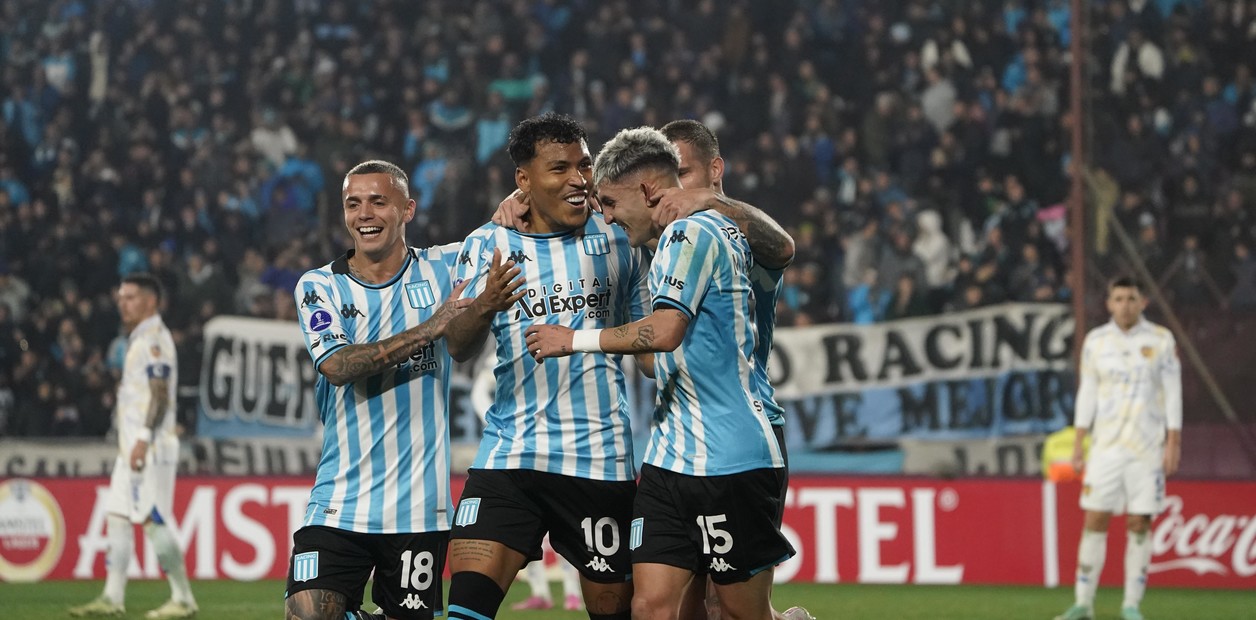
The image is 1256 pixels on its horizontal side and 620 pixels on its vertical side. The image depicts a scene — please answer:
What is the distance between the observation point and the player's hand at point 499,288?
5.07 meters

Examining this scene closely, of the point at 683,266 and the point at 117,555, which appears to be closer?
the point at 683,266

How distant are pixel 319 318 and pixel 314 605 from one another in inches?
38.4

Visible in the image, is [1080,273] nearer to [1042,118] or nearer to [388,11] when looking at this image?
[1042,118]

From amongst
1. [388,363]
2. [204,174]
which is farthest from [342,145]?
[388,363]

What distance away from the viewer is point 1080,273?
11766mm

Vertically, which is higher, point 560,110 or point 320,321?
point 560,110

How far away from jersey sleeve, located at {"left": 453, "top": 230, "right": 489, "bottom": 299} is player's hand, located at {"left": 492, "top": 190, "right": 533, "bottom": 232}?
9 cm

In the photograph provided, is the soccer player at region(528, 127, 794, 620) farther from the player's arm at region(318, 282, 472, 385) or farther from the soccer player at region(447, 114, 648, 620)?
the player's arm at region(318, 282, 472, 385)

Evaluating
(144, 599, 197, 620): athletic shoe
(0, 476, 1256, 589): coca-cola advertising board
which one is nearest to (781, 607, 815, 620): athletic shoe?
(144, 599, 197, 620): athletic shoe

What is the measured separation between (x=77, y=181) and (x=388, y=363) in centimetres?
1483

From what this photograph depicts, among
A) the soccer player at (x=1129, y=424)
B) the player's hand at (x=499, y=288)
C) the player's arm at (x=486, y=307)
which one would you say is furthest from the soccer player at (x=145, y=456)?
the soccer player at (x=1129, y=424)

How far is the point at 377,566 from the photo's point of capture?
543 cm

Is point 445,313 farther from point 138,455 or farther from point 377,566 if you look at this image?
point 138,455

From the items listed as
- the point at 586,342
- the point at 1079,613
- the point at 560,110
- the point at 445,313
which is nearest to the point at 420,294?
the point at 445,313
